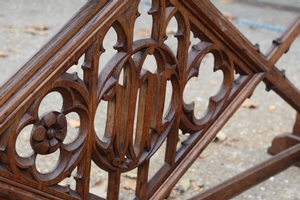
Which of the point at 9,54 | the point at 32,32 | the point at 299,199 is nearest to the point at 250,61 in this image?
the point at 299,199

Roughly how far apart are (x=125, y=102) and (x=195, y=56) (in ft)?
1.22

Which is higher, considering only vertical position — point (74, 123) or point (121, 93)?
point (74, 123)

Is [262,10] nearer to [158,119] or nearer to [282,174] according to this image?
[282,174]

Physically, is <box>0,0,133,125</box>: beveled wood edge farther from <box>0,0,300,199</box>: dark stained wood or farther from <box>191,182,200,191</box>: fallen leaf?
<box>191,182,200,191</box>: fallen leaf

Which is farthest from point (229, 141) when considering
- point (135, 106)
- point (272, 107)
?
point (135, 106)

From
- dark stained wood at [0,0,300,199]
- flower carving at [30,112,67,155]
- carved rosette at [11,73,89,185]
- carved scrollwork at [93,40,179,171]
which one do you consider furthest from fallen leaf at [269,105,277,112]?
flower carving at [30,112,67,155]

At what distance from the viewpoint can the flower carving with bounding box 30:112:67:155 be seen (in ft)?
5.33

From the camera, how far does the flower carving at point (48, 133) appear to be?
1.62 metres

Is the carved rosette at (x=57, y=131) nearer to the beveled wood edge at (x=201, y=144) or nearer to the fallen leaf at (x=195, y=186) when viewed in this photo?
the beveled wood edge at (x=201, y=144)

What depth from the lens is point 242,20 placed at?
255 inches

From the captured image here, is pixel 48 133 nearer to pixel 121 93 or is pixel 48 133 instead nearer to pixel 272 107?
pixel 121 93

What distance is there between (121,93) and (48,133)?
12.7 inches

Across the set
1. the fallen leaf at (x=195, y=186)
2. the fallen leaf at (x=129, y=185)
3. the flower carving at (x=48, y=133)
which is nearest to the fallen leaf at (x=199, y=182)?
the fallen leaf at (x=195, y=186)

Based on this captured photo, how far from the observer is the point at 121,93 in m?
1.86
